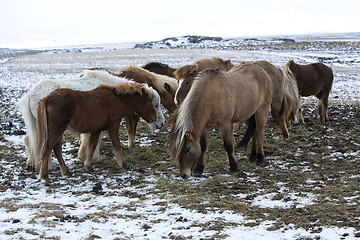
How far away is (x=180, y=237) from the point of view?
160 inches

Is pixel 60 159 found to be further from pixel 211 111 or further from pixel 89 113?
pixel 211 111

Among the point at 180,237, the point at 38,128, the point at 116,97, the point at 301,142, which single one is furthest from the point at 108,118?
the point at 301,142

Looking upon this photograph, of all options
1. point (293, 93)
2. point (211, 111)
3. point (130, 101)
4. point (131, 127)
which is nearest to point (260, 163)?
point (211, 111)

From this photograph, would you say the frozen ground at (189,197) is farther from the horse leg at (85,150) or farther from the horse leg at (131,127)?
the horse leg at (131,127)

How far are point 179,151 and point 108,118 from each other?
1781 mm

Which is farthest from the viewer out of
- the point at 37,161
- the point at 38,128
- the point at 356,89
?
the point at 356,89

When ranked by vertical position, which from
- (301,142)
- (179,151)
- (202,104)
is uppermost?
(202,104)

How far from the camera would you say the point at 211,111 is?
6.27 m

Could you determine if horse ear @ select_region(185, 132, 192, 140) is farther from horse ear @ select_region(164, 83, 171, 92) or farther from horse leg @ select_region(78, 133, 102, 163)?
horse ear @ select_region(164, 83, 171, 92)

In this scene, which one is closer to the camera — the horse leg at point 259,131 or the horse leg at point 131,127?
the horse leg at point 259,131

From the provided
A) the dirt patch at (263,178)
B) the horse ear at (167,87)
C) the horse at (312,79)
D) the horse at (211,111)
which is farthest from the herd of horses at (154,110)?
the horse at (312,79)

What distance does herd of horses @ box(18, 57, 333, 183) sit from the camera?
6.16 meters

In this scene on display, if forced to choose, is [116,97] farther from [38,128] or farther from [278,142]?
[278,142]

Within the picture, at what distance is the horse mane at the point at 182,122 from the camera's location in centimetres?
600
